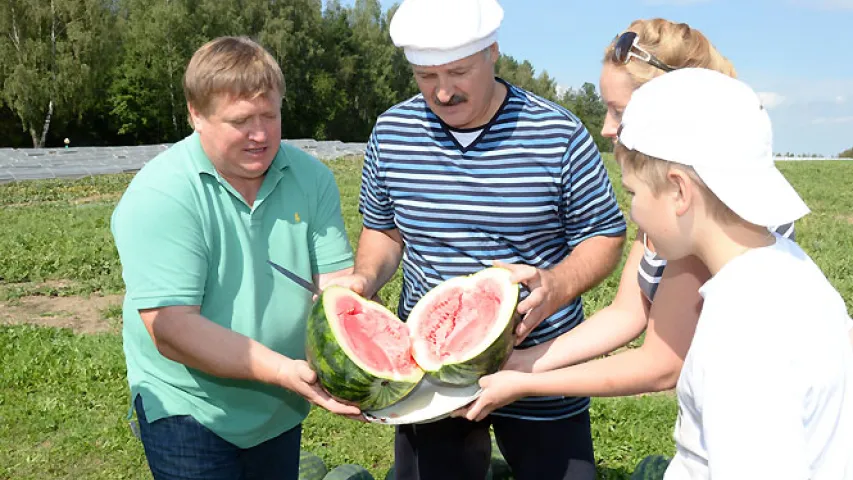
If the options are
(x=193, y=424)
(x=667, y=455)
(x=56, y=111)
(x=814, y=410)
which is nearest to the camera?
(x=814, y=410)

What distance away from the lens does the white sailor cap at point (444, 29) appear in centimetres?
284

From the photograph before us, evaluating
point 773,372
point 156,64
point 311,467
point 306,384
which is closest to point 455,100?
point 306,384

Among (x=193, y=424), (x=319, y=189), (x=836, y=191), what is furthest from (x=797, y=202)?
(x=836, y=191)

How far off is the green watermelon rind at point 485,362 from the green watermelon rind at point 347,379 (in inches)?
3.9

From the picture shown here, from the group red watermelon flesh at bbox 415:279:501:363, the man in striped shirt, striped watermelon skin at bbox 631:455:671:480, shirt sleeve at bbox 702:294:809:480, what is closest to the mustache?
the man in striped shirt

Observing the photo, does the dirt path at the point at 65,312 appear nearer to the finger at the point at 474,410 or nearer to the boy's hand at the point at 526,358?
the boy's hand at the point at 526,358

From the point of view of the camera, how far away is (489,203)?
303cm

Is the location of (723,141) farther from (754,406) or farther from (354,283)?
(354,283)

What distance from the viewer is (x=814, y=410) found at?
5.65 feet

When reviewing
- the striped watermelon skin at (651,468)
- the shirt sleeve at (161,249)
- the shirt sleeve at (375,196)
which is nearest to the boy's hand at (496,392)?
the shirt sleeve at (375,196)

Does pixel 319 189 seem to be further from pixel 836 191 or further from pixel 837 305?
pixel 836 191

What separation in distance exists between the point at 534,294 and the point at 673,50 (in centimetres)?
95

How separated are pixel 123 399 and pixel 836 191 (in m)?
18.6

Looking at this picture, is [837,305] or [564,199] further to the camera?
[564,199]
